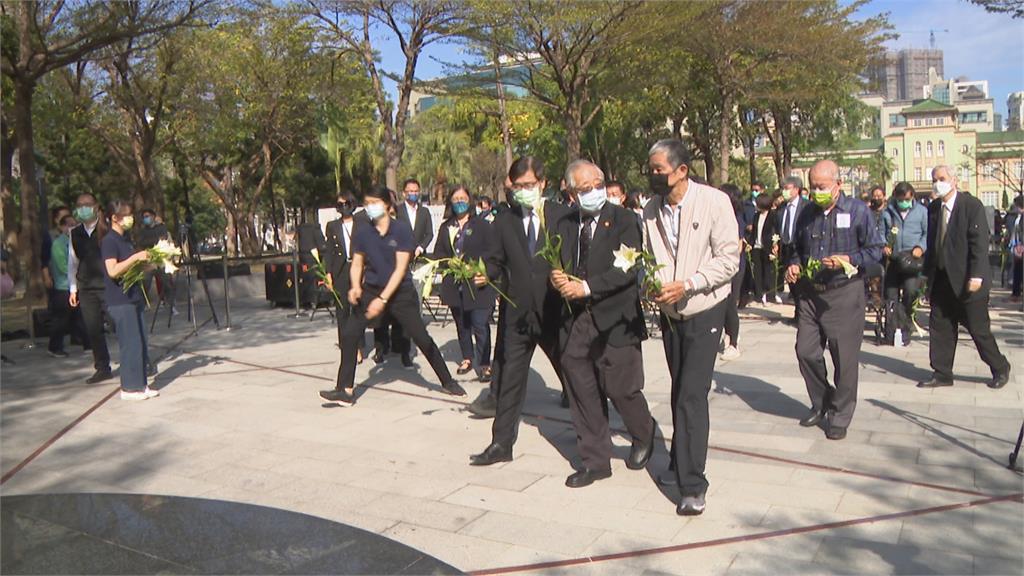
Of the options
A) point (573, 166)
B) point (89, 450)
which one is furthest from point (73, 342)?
point (573, 166)

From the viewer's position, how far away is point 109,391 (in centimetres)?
866

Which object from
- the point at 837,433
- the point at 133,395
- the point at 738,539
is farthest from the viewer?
the point at 133,395

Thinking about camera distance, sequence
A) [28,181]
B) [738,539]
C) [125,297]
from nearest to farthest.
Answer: [738,539] → [125,297] → [28,181]

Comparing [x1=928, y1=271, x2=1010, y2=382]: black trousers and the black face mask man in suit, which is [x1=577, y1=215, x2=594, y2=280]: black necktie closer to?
the black face mask man in suit

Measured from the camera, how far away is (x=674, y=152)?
469 centimetres

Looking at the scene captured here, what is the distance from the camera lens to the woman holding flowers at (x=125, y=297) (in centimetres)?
788

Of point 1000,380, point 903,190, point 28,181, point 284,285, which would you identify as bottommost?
point 1000,380

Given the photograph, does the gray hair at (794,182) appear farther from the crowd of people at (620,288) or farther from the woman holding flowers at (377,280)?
the woman holding flowers at (377,280)

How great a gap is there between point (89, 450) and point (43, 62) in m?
11.5

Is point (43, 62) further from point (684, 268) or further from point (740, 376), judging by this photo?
Answer: point (684, 268)

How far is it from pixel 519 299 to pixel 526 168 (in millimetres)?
825

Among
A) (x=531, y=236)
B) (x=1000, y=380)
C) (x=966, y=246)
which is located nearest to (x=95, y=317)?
(x=531, y=236)

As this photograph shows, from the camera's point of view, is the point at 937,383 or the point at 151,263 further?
the point at 151,263

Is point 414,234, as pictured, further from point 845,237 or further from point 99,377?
point 845,237
